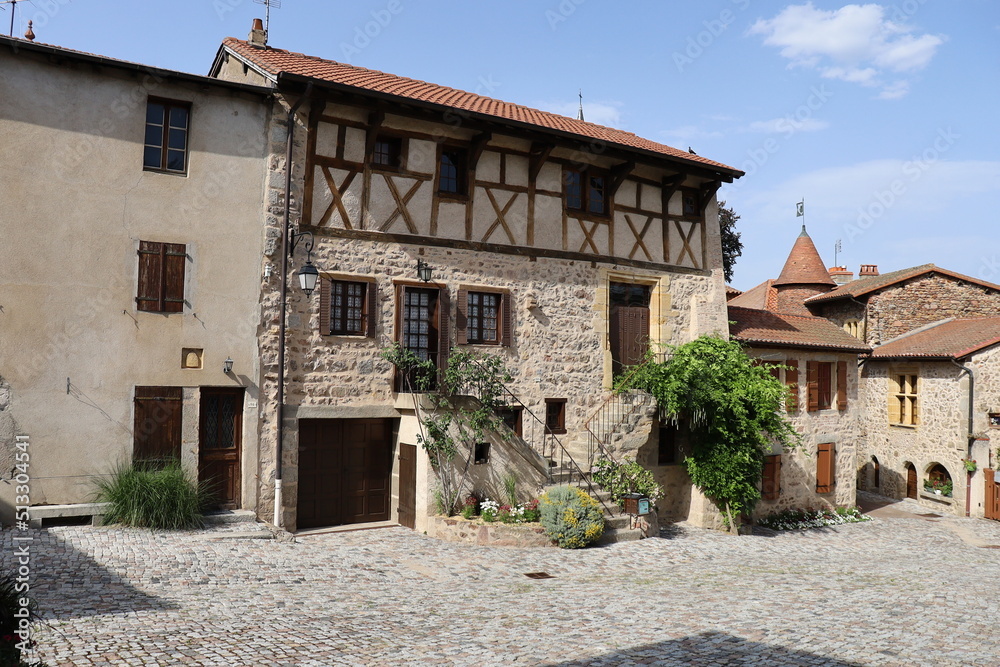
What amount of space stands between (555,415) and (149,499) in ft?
23.4

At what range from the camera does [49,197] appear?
32.7ft

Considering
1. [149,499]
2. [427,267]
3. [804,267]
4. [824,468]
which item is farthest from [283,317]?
[804,267]

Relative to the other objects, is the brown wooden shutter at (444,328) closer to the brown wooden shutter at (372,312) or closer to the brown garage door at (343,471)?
the brown wooden shutter at (372,312)

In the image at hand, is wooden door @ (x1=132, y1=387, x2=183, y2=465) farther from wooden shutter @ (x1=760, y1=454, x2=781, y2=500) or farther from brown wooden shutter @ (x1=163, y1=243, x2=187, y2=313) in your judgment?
wooden shutter @ (x1=760, y1=454, x2=781, y2=500)

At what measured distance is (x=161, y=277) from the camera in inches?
416

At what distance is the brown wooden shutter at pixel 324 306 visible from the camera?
1152 cm

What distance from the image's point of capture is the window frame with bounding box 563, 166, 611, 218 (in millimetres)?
14242

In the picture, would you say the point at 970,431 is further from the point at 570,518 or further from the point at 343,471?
the point at 343,471

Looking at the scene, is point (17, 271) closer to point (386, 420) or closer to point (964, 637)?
point (386, 420)

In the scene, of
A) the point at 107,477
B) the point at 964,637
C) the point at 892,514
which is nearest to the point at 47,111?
the point at 107,477

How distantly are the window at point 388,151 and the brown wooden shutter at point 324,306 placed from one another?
2360mm

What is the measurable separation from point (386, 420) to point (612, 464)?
4.23m

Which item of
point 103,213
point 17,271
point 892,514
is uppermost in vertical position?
point 103,213

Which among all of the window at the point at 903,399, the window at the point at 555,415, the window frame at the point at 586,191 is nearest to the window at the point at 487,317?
the window at the point at 555,415
